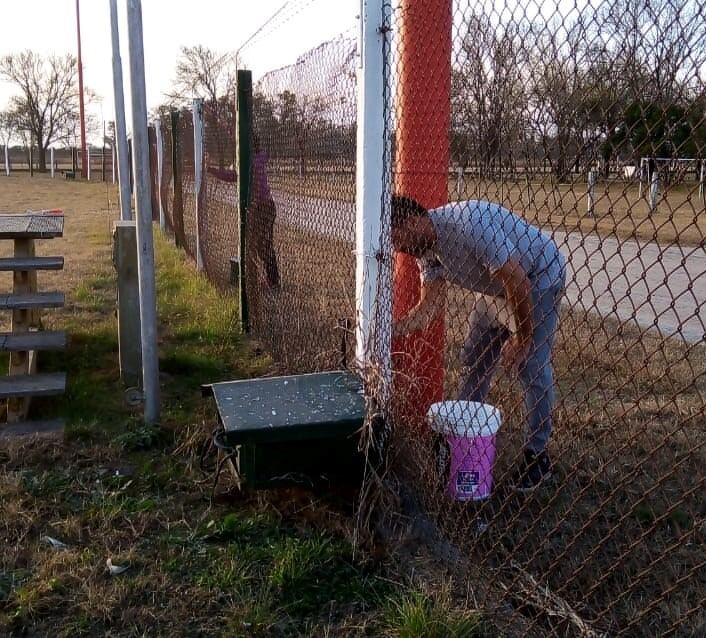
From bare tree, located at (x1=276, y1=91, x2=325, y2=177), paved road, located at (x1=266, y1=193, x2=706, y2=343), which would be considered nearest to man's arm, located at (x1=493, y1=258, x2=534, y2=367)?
paved road, located at (x1=266, y1=193, x2=706, y2=343)

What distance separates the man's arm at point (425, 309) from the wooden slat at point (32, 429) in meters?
2.10

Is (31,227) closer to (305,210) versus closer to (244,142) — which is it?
(244,142)

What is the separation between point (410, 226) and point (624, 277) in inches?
69.0

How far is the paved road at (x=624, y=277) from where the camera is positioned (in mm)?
2104

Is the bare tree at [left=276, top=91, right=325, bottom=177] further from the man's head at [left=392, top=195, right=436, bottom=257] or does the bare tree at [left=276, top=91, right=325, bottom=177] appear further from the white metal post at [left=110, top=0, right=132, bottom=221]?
the white metal post at [left=110, top=0, right=132, bottom=221]

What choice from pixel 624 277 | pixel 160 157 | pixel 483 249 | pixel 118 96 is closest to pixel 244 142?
pixel 118 96

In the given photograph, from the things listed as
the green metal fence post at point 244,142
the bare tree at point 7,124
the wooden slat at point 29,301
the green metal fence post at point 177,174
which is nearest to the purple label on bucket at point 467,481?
the wooden slat at point 29,301

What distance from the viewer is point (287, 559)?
295cm

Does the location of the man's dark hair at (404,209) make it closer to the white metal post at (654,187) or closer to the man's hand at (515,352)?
the man's hand at (515,352)

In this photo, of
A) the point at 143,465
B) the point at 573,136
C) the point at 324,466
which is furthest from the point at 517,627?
the point at 143,465

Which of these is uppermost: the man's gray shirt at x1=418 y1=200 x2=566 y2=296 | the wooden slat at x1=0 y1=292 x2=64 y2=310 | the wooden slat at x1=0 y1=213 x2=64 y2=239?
the man's gray shirt at x1=418 y1=200 x2=566 y2=296

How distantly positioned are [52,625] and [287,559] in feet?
2.66

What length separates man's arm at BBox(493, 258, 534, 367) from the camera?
9.86 ft

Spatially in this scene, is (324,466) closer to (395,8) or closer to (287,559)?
(287,559)
